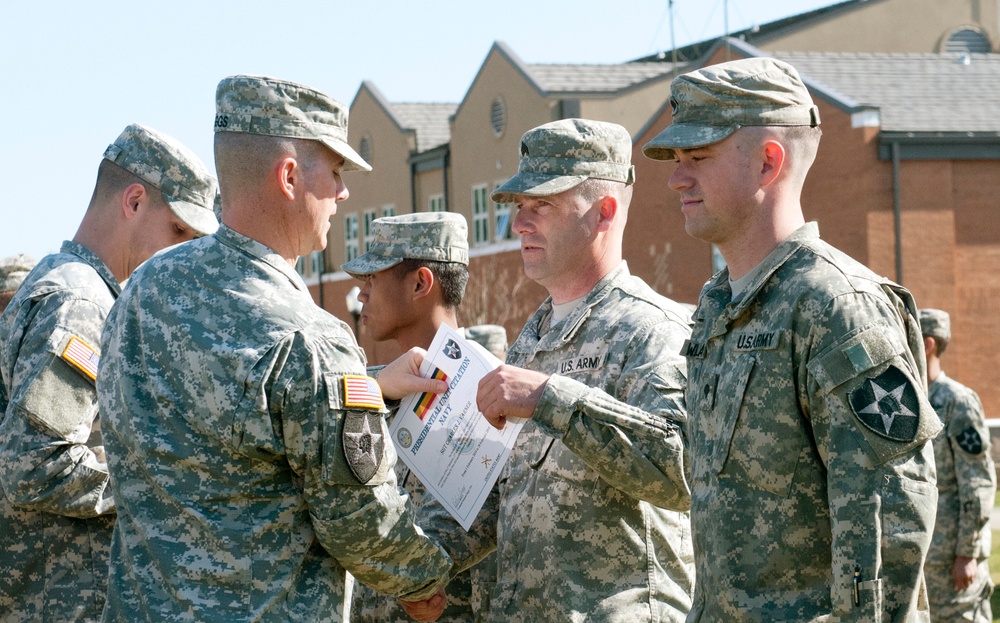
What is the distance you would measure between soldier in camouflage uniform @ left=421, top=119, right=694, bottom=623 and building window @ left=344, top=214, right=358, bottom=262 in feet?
133

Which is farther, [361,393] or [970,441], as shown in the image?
[970,441]

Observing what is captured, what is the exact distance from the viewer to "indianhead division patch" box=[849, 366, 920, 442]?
3297 mm

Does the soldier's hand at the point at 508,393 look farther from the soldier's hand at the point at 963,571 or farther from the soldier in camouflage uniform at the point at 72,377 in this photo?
the soldier's hand at the point at 963,571

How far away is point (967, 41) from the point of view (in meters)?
36.3

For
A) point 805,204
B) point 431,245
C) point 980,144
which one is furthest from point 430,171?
point 431,245

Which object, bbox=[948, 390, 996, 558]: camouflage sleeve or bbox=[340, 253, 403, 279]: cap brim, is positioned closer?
bbox=[340, 253, 403, 279]: cap brim

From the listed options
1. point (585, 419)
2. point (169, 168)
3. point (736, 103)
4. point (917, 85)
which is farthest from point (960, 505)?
point (917, 85)

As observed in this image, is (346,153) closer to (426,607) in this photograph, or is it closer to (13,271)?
(426,607)

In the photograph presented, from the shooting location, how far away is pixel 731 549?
3.60 meters

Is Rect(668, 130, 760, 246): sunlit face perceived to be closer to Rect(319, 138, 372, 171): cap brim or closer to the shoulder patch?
Rect(319, 138, 372, 171): cap brim

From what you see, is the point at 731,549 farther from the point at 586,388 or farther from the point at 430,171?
the point at 430,171

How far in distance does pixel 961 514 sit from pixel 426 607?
274 inches

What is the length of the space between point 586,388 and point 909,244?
23.8 m

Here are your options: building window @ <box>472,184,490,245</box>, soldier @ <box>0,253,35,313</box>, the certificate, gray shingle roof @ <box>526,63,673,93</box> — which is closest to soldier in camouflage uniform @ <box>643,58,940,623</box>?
the certificate
